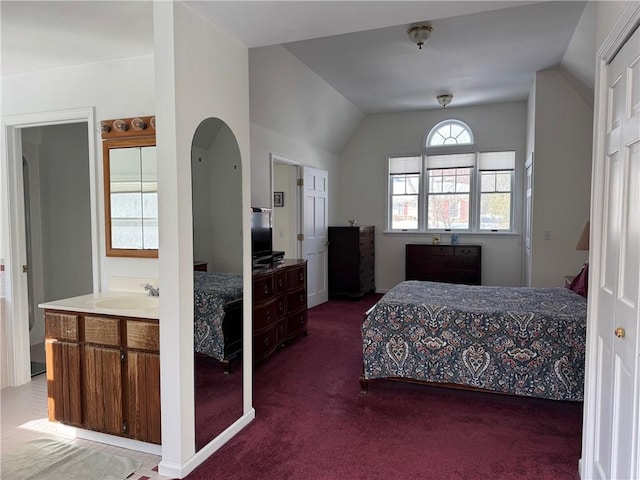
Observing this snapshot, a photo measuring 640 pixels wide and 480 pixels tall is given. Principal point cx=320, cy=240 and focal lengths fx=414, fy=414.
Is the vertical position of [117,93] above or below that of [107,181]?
above

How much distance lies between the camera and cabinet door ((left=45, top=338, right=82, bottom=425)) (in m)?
2.50

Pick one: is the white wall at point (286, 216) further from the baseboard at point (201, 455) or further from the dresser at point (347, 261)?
the baseboard at point (201, 455)

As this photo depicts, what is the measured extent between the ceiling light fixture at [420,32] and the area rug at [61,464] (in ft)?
12.4

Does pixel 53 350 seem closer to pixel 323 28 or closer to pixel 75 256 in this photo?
pixel 75 256

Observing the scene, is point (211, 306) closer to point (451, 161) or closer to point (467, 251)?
point (467, 251)

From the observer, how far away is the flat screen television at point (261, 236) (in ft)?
13.4

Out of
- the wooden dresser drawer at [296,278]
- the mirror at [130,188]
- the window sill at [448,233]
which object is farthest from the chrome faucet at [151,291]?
the window sill at [448,233]

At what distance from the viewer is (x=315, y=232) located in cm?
620

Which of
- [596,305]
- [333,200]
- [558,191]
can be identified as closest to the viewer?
[596,305]

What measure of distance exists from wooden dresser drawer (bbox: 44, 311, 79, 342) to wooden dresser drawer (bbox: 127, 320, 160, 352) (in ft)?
1.31

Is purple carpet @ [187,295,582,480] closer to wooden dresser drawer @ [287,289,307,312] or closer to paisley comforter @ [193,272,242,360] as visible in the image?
paisley comforter @ [193,272,242,360]

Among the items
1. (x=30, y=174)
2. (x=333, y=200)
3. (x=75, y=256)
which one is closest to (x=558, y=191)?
(x=333, y=200)

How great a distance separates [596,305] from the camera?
196 centimetres

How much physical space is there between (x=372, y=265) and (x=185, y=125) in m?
5.27
